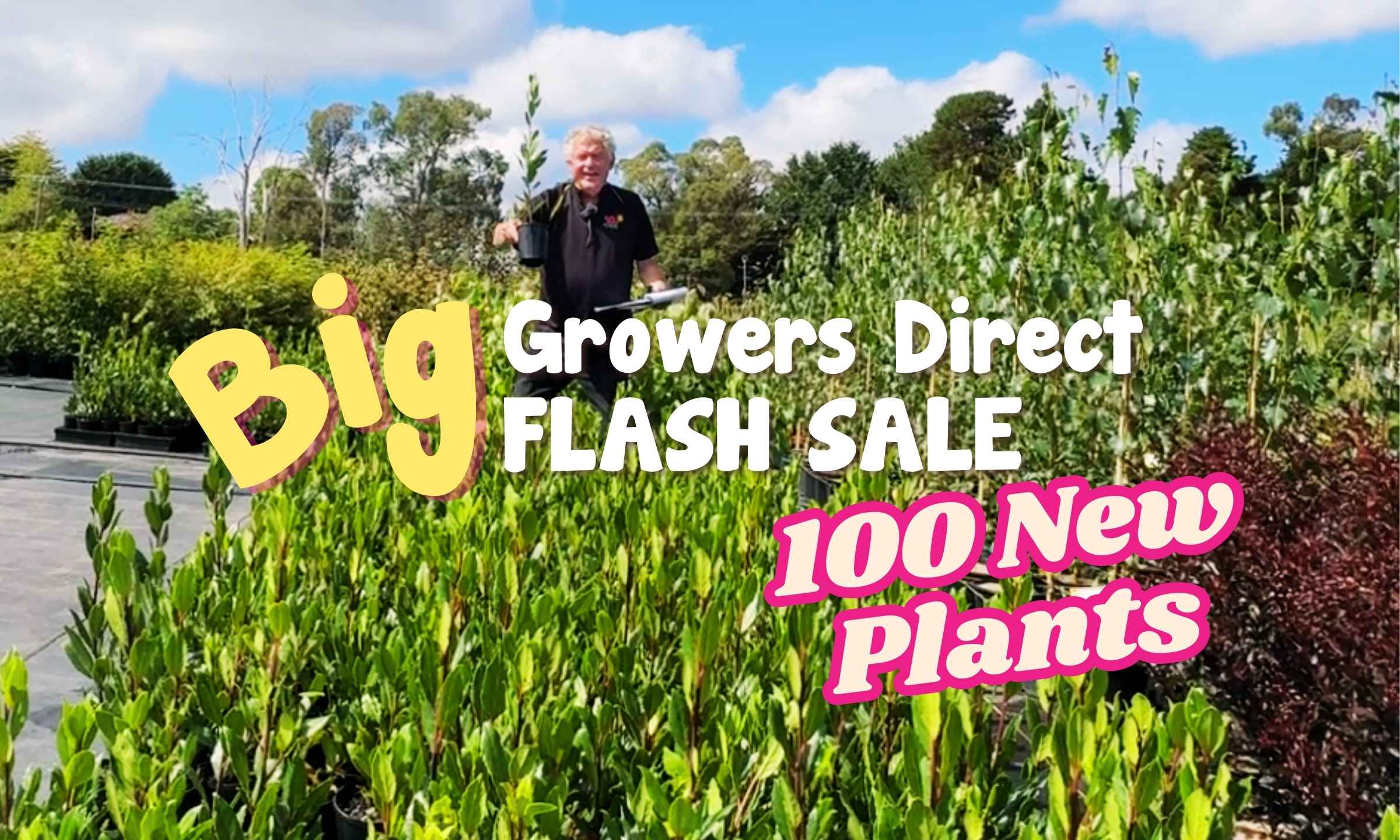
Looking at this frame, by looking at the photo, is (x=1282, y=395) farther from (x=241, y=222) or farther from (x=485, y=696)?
(x=241, y=222)

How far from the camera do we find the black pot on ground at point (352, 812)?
211 cm

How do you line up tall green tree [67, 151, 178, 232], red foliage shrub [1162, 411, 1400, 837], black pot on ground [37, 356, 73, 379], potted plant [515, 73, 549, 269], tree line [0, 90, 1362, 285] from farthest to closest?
tall green tree [67, 151, 178, 232] → tree line [0, 90, 1362, 285] → black pot on ground [37, 356, 73, 379] → potted plant [515, 73, 549, 269] → red foliage shrub [1162, 411, 1400, 837]

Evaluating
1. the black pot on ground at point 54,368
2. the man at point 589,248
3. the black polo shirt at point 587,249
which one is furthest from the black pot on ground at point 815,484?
the black pot on ground at point 54,368

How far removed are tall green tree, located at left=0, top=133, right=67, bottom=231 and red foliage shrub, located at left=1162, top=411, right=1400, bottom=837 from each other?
48589 millimetres

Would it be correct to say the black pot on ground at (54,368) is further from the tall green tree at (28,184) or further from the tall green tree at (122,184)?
the tall green tree at (122,184)

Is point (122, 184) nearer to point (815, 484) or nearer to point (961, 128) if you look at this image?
point (961, 128)

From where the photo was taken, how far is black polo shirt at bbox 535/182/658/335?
19.6ft

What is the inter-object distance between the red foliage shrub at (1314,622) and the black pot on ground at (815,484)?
2.61 metres

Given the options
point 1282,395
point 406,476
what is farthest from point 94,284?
point 1282,395

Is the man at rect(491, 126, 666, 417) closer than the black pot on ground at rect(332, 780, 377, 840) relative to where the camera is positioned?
No

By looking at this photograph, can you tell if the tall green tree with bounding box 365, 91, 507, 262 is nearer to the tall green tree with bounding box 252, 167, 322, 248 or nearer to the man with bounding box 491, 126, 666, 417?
the tall green tree with bounding box 252, 167, 322, 248

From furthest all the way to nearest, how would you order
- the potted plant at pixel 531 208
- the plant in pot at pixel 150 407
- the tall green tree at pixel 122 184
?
1. the tall green tree at pixel 122 184
2. the plant in pot at pixel 150 407
3. the potted plant at pixel 531 208

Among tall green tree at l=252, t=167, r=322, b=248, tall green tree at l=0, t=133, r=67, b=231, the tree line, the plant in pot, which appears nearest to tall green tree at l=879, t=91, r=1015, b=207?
the tree line

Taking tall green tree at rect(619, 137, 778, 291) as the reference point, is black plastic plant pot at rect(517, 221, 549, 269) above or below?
below
